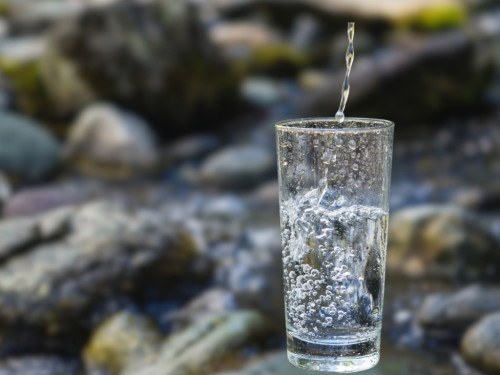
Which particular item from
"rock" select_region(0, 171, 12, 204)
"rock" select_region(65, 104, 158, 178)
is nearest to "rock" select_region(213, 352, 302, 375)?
"rock" select_region(0, 171, 12, 204)

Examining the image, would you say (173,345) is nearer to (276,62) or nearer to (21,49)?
(21,49)

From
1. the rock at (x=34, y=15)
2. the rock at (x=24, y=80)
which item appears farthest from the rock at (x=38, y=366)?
the rock at (x=34, y=15)

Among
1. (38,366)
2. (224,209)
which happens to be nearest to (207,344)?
(38,366)

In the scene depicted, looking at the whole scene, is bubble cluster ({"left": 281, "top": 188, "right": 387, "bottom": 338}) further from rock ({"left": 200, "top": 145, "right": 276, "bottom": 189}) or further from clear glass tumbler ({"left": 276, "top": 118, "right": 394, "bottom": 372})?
rock ({"left": 200, "top": 145, "right": 276, "bottom": 189})

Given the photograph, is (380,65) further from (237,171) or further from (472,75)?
(237,171)

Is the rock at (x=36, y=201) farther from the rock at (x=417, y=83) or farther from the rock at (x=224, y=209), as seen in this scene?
the rock at (x=417, y=83)

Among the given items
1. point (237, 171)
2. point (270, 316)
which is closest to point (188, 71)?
point (237, 171)
